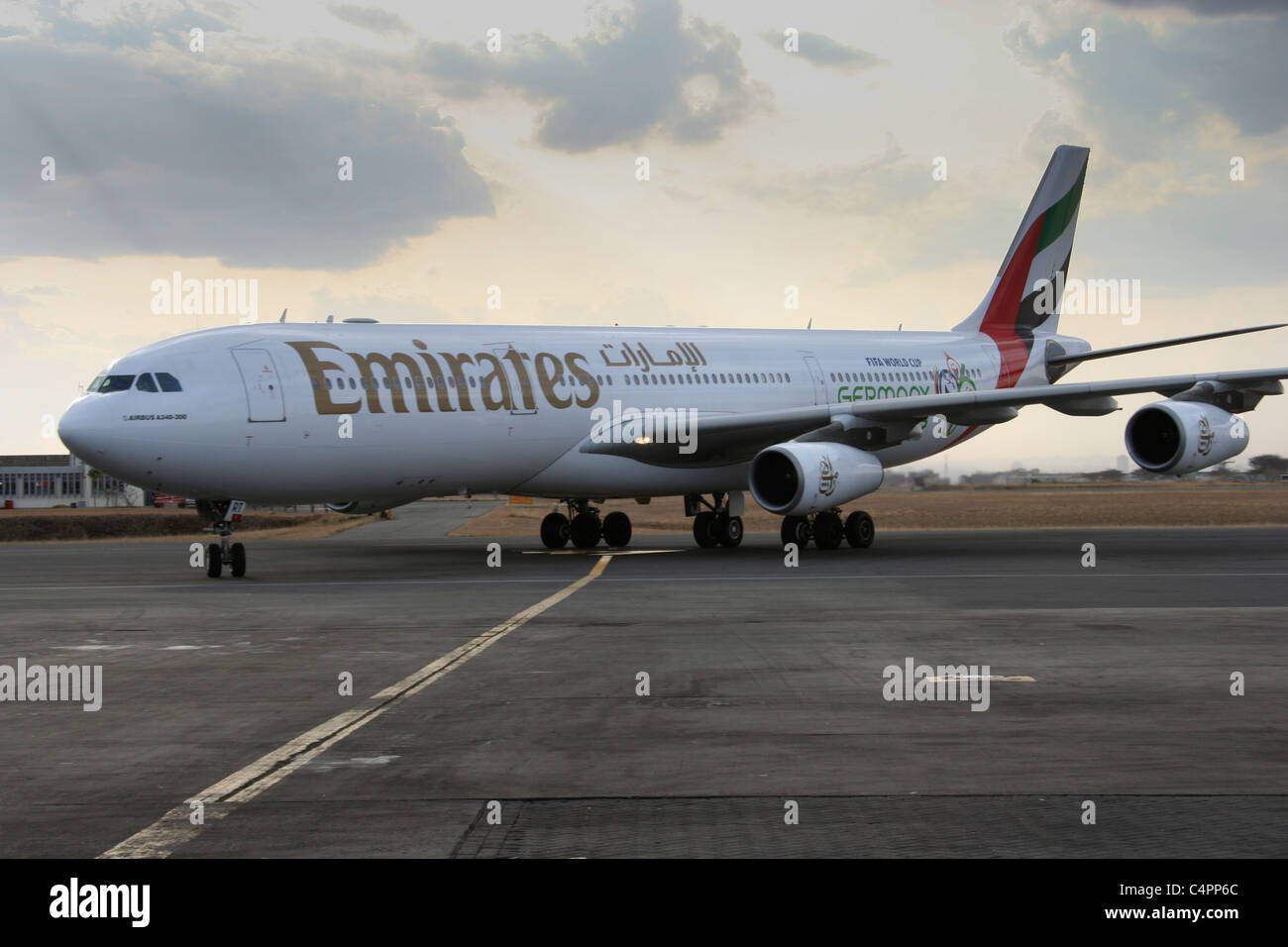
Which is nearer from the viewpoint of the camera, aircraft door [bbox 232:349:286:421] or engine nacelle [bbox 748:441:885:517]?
aircraft door [bbox 232:349:286:421]

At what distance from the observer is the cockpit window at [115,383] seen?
2092 centimetres

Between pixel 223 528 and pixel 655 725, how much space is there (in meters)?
15.3

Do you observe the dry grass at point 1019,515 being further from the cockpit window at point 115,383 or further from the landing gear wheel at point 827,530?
the cockpit window at point 115,383

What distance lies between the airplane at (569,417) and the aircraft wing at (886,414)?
0.05 m

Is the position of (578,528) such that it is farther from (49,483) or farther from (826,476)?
(49,483)

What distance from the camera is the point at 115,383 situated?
21.0 metres

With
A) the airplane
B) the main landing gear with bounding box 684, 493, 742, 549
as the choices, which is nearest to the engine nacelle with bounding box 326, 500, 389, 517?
the airplane

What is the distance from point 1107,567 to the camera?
22.0 metres

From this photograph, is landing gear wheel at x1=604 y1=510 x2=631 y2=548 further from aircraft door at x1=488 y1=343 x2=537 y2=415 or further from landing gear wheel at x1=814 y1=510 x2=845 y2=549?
aircraft door at x1=488 y1=343 x2=537 y2=415

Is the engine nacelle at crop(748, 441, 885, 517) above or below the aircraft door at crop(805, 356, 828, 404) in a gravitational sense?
Result: below

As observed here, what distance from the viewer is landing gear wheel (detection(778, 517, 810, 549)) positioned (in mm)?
27047

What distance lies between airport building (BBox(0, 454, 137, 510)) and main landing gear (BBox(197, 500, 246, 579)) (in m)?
93.8
